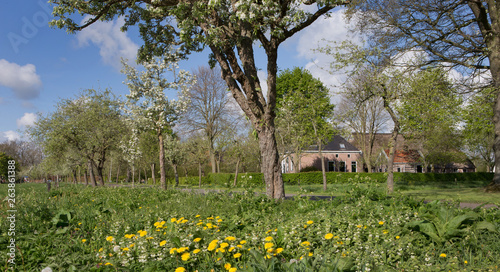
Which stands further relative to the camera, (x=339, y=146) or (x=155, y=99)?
(x=339, y=146)

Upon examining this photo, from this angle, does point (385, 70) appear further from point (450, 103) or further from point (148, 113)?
point (148, 113)

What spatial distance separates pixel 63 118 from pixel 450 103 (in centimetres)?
2772

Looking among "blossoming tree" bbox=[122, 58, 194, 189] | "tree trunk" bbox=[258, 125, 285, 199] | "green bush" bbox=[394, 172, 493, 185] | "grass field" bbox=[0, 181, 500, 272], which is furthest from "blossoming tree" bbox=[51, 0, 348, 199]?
"green bush" bbox=[394, 172, 493, 185]

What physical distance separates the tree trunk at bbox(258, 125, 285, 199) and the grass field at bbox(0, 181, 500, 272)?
2.90 metres

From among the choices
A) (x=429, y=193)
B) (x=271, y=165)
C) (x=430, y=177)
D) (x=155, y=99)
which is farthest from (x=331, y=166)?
(x=271, y=165)

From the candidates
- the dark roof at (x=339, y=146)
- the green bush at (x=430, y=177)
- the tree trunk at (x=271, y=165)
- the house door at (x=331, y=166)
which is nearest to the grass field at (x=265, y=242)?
the tree trunk at (x=271, y=165)

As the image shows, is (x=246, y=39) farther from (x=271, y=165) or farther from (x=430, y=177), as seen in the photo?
(x=430, y=177)

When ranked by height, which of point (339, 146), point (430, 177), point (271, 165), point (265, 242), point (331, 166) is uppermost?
point (339, 146)

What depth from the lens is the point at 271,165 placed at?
29.1 ft

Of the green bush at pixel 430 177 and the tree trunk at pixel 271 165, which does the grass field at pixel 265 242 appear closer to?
the tree trunk at pixel 271 165

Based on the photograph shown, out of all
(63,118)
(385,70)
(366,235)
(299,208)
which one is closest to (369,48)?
(385,70)

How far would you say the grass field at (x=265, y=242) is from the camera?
2939 millimetres

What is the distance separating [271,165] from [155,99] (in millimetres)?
12933

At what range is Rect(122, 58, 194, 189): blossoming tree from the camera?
63.8 ft
